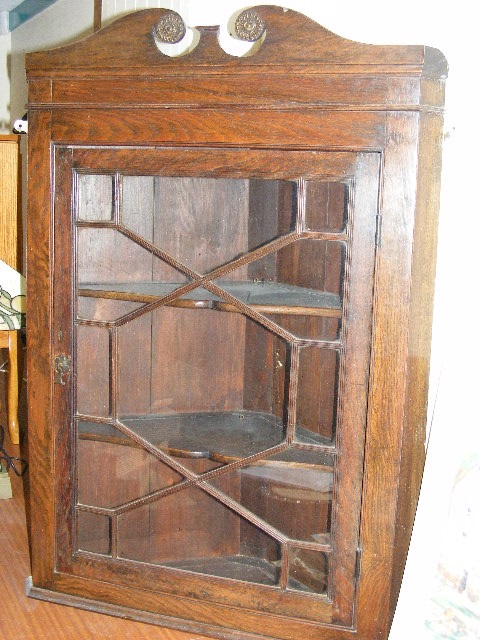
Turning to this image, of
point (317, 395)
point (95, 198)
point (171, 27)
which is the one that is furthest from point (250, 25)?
point (317, 395)

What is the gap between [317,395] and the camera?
1.63m

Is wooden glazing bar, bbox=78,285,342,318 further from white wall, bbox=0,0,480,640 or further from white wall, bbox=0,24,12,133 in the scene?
white wall, bbox=0,24,12,133

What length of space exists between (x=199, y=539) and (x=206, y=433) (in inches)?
9.6

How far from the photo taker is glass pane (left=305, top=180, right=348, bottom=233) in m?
1.53

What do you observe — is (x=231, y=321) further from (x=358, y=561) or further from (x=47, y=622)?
(x=47, y=622)

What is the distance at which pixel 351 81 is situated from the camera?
1496 mm

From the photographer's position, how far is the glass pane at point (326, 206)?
1534mm

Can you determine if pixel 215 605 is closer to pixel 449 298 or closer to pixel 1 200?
pixel 449 298

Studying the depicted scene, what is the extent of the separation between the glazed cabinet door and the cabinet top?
0.15 m

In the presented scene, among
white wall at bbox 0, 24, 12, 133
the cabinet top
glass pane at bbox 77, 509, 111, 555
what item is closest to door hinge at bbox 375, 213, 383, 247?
the cabinet top

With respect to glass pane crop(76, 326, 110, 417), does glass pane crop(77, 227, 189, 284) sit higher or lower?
higher

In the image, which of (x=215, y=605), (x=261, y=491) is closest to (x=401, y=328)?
(x=261, y=491)

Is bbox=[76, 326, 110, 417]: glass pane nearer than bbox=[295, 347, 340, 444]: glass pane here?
No

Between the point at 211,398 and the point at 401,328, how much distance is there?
501mm
